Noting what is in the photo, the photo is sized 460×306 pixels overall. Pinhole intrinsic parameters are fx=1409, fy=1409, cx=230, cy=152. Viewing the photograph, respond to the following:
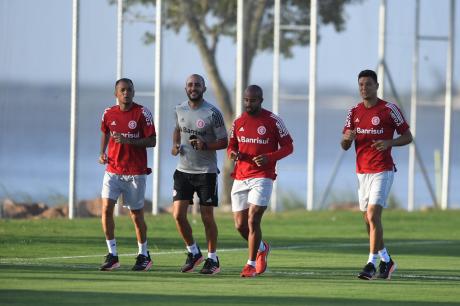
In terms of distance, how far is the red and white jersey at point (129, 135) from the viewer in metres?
16.8

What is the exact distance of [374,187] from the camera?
1620 cm

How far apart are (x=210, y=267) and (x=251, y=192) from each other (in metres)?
0.99

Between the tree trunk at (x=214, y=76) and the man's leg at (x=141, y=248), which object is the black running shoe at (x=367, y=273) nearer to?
the man's leg at (x=141, y=248)

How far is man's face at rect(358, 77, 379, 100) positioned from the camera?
16141 mm

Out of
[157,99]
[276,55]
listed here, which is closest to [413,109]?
[276,55]

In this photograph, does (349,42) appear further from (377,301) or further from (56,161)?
(377,301)

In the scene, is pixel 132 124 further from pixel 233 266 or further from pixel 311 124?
pixel 311 124

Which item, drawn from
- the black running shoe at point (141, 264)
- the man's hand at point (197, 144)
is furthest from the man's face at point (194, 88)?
the black running shoe at point (141, 264)

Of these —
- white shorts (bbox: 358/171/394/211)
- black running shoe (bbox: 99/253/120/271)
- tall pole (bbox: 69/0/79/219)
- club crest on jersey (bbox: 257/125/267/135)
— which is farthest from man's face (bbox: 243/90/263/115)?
tall pole (bbox: 69/0/79/219)

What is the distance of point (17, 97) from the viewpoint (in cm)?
2789

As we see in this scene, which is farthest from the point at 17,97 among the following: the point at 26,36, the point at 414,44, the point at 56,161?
the point at 414,44

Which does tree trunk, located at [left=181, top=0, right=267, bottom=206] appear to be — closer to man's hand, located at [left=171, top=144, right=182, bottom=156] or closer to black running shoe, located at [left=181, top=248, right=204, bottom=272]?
man's hand, located at [left=171, top=144, right=182, bottom=156]

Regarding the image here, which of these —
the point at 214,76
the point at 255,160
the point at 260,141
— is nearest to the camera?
the point at 255,160

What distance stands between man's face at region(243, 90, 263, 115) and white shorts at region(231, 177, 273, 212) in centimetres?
82
